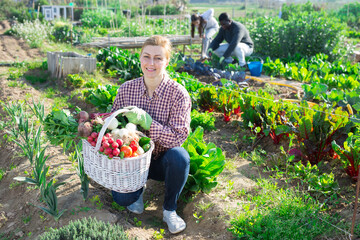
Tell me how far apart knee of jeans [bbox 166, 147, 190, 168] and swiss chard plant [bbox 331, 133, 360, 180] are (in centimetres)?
144

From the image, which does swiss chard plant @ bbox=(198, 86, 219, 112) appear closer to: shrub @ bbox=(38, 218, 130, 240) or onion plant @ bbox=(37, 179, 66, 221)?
onion plant @ bbox=(37, 179, 66, 221)

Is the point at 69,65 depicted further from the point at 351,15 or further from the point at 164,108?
the point at 351,15

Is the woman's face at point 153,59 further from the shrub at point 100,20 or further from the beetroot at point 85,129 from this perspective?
the shrub at point 100,20

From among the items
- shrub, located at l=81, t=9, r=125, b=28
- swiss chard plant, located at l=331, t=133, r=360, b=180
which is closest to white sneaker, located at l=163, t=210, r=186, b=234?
swiss chard plant, located at l=331, t=133, r=360, b=180

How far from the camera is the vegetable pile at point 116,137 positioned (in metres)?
2.22

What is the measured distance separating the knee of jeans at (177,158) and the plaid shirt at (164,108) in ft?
0.22

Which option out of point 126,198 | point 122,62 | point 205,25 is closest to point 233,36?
point 205,25

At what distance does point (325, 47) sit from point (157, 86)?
7018mm

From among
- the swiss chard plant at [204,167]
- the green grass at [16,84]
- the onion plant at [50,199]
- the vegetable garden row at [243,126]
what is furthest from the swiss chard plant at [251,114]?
the green grass at [16,84]

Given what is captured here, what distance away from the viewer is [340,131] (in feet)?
11.3

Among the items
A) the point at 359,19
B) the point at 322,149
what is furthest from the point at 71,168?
the point at 359,19

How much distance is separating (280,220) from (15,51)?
363 inches

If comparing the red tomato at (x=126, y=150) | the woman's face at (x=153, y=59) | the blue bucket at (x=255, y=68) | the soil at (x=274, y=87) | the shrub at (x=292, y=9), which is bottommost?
the soil at (x=274, y=87)

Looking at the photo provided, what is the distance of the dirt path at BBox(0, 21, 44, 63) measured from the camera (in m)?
8.66
